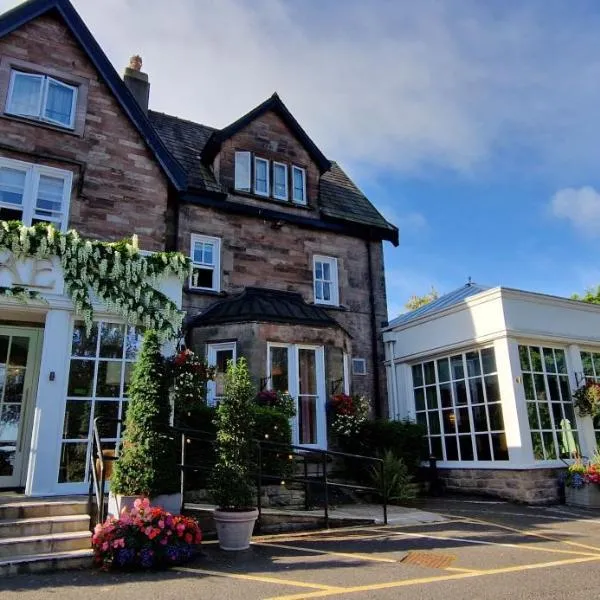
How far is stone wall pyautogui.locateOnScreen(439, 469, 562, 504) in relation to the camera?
11305 millimetres

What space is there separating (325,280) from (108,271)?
7.67m

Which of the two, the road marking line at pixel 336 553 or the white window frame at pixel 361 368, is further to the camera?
the white window frame at pixel 361 368

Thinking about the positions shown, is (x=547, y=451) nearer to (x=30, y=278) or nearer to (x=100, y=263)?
(x=100, y=263)

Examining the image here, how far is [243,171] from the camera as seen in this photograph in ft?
49.9

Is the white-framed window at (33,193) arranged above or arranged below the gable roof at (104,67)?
below

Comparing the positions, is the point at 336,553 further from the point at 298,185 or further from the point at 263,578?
the point at 298,185

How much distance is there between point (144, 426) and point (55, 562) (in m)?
1.82

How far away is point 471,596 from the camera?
196 inches

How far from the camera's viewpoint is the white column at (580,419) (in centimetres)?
1252

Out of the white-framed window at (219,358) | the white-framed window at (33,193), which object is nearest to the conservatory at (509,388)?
the white-framed window at (219,358)

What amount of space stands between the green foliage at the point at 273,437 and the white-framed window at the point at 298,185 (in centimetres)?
764

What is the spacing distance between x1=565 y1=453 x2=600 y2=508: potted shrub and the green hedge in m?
6.26

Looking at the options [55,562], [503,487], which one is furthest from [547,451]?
[55,562]

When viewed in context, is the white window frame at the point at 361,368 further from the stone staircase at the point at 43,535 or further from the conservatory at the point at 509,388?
the stone staircase at the point at 43,535
